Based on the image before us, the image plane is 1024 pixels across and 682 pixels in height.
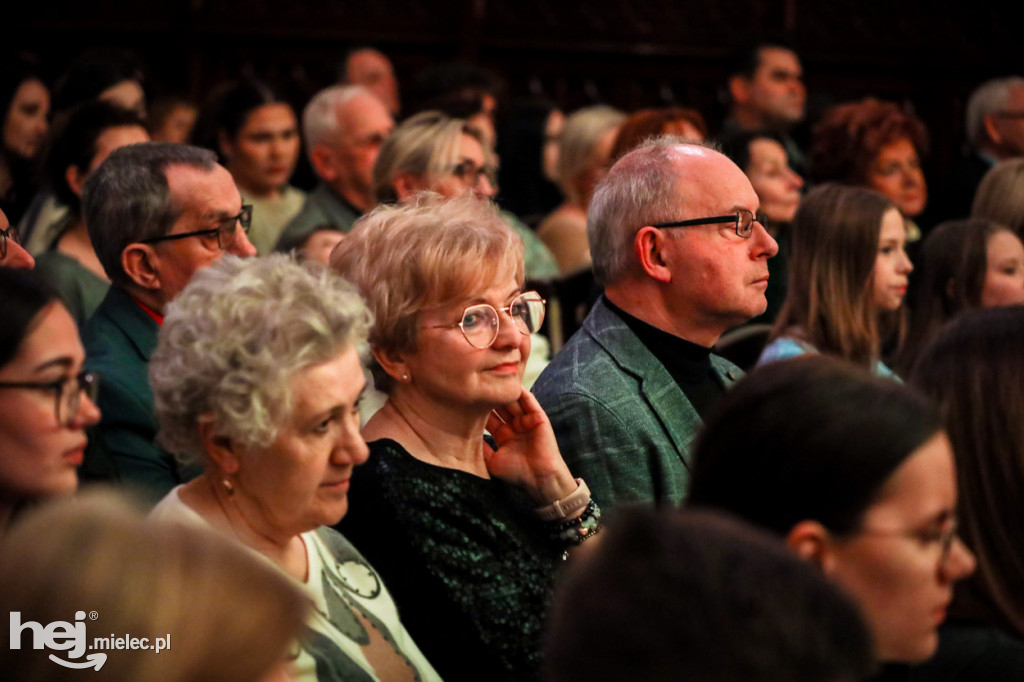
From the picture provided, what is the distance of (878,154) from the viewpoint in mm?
5359

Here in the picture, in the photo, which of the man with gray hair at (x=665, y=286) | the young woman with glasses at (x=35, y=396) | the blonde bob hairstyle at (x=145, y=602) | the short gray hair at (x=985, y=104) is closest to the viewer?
the blonde bob hairstyle at (x=145, y=602)


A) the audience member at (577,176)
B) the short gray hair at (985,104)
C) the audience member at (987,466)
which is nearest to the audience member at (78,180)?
the audience member at (577,176)

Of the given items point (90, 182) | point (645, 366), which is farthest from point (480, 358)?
point (90, 182)

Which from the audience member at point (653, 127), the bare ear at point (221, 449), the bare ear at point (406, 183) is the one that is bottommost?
the bare ear at point (406, 183)

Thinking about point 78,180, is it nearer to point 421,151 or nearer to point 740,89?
point 421,151

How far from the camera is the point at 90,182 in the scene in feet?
9.80

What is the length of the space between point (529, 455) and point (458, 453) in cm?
14

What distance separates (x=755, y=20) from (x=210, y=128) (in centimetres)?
392

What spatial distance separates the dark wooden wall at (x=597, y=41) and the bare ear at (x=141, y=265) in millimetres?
4749

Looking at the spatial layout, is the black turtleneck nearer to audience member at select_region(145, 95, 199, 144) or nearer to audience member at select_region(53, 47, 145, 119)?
audience member at select_region(53, 47, 145, 119)

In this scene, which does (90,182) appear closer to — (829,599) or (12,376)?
(12,376)

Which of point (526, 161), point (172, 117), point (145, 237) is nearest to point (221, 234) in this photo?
point (145, 237)

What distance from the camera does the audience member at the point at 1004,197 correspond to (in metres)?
4.65

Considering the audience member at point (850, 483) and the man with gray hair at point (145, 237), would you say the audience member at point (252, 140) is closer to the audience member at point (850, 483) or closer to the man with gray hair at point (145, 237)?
the man with gray hair at point (145, 237)
